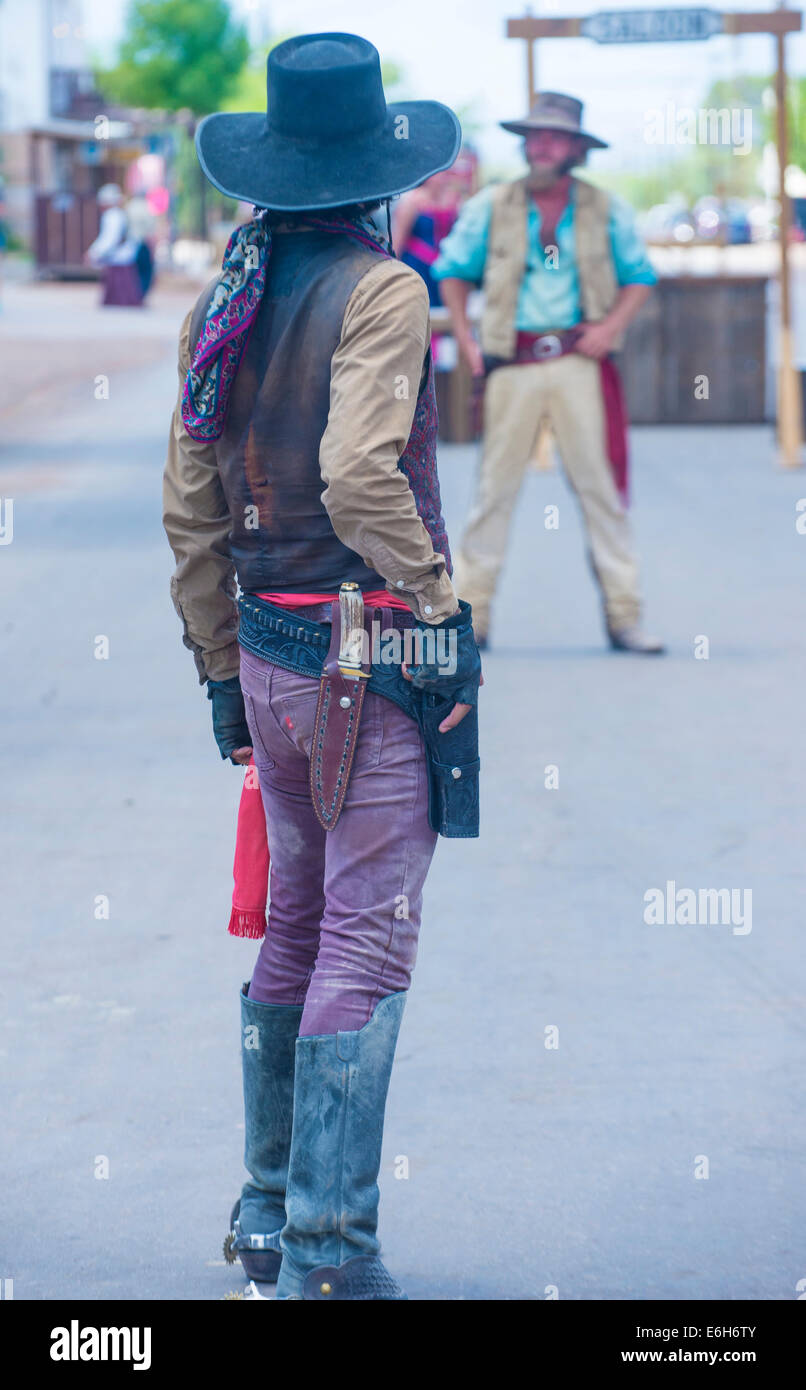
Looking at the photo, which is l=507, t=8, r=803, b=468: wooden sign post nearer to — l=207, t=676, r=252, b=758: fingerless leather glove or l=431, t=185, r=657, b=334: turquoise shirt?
l=431, t=185, r=657, b=334: turquoise shirt

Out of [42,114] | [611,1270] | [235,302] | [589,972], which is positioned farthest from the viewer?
[42,114]

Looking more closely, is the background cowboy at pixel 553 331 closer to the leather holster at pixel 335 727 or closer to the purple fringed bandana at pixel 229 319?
the purple fringed bandana at pixel 229 319

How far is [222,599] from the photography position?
3545 millimetres

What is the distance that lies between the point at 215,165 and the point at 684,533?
8988 millimetres

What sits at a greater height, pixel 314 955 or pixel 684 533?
pixel 314 955

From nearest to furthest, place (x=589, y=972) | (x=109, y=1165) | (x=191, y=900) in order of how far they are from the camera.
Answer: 1. (x=109, y=1165)
2. (x=589, y=972)
3. (x=191, y=900)

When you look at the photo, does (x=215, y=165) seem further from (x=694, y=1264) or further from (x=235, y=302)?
(x=694, y=1264)

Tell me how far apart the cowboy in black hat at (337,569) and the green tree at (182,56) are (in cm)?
6907

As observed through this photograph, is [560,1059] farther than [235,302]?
Yes

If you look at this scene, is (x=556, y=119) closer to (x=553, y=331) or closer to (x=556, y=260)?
(x=556, y=260)

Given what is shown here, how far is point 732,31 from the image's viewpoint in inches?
505

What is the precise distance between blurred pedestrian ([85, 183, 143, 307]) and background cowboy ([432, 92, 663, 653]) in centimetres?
2794

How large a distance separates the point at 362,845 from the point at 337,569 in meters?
0.45

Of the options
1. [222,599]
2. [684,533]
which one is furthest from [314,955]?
[684,533]
